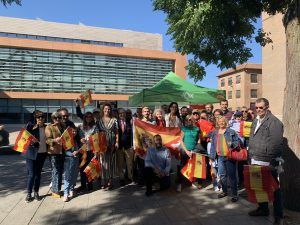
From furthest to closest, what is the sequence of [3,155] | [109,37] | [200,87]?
[109,37], [3,155], [200,87]

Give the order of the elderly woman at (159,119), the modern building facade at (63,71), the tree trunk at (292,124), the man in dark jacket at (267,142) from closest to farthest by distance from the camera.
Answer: the man in dark jacket at (267,142), the tree trunk at (292,124), the elderly woman at (159,119), the modern building facade at (63,71)

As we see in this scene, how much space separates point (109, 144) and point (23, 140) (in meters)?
1.77

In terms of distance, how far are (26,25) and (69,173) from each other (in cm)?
6615

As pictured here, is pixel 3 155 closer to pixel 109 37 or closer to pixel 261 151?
pixel 261 151

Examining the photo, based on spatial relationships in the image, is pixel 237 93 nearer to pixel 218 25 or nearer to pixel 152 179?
pixel 218 25

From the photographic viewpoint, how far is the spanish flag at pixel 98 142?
7.38m

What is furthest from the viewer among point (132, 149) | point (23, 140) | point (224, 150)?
point (132, 149)

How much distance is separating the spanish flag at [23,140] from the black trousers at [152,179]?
234 cm

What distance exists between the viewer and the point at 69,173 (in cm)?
711

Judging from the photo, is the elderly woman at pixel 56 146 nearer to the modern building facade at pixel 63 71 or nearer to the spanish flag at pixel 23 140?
the spanish flag at pixel 23 140

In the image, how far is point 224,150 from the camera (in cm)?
668

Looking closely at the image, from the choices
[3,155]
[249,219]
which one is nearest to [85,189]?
[249,219]

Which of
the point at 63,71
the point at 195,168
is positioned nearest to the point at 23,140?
the point at 195,168

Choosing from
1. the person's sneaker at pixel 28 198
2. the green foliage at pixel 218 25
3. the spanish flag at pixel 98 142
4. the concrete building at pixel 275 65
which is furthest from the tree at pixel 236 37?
the concrete building at pixel 275 65
